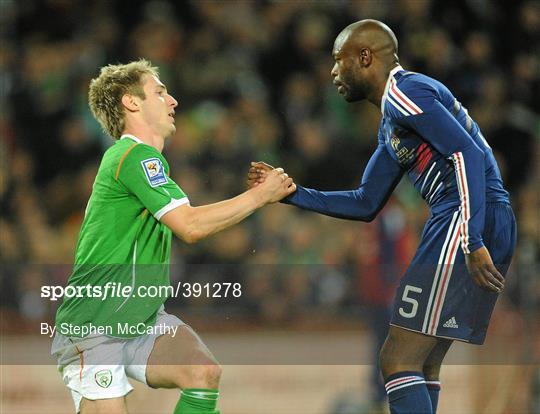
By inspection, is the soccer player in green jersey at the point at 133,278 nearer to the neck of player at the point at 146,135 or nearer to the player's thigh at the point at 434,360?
the neck of player at the point at 146,135

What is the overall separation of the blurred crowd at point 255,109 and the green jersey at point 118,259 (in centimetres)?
282

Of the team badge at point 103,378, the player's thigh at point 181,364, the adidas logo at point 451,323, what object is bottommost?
the team badge at point 103,378

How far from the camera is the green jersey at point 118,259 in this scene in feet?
13.3

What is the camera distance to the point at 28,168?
8.69 meters

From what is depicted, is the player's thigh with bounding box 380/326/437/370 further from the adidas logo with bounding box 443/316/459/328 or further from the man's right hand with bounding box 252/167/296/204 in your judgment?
the man's right hand with bounding box 252/167/296/204

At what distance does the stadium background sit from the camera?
600 cm

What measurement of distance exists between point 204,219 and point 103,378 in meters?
0.70

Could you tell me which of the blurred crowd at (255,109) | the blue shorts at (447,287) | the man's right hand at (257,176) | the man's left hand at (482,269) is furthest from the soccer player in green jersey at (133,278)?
the blurred crowd at (255,109)

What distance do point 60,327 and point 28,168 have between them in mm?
4753

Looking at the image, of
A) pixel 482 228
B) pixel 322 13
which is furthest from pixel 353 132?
pixel 482 228

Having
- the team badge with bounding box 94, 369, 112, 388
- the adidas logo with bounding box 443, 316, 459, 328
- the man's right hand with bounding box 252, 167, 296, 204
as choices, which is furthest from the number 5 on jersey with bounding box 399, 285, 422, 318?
the team badge with bounding box 94, 369, 112, 388

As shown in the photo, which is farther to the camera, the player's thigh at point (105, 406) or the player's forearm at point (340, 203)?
the player's forearm at point (340, 203)

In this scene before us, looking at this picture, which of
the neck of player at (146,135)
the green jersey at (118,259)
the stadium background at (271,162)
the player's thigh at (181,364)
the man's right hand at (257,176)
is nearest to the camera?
the player's thigh at (181,364)

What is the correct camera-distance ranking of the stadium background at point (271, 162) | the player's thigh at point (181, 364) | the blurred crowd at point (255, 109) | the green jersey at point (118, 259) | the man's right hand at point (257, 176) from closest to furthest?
the player's thigh at point (181, 364) < the green jersey at point (118, 259) < the man's right hand at point (257, 176) < the stadium background at point (271, 162) < the blurred crowd at point (255, 109)
